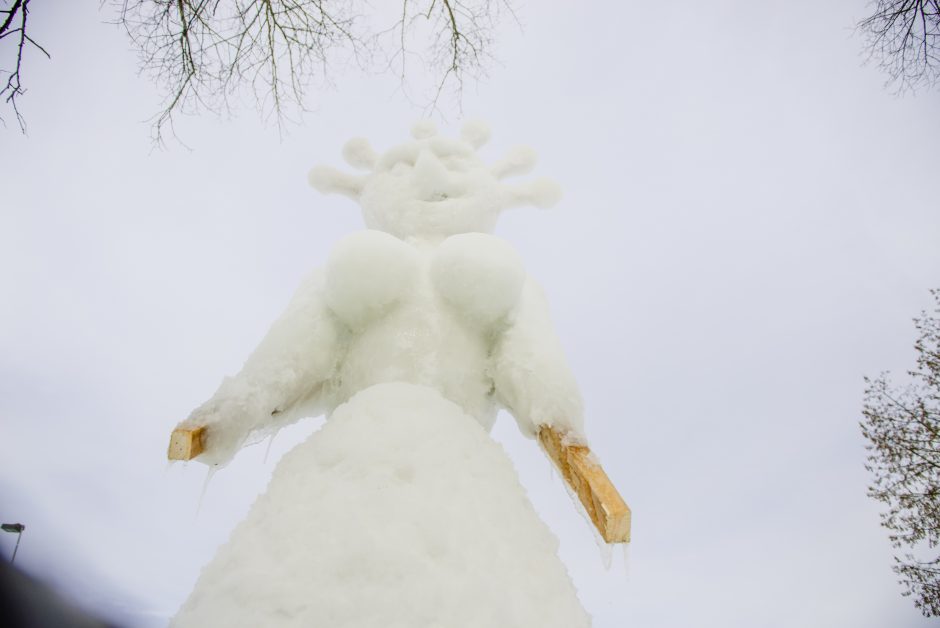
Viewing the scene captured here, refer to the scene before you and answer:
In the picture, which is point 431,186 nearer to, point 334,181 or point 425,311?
point 334,181

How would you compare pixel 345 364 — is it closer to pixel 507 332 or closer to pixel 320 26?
pixel 507 332

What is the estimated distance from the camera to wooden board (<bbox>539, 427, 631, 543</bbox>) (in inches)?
43.2

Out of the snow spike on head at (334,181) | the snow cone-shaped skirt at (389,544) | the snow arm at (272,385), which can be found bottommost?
the snow cone-shaped skirt at (389,544)

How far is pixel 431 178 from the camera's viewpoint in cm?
218

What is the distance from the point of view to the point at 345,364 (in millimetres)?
1712

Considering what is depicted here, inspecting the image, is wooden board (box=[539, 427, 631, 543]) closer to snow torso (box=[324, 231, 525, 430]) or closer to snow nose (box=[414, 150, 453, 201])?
snow torso (box=[324, 231, 525, 430])

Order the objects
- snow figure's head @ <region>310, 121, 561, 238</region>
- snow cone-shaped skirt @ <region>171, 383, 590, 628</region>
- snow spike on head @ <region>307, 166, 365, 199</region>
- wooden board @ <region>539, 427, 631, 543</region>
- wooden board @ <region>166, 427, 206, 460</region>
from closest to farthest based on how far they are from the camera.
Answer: snow cone-shaped skirt @ <region>171, 383, 590, 628</region>, wooden board @ <region>539, 427, 631, 543</region>, wooden board @ <region>166, 427, 206, 460</region>, snow figure's head @ <region>310, 121, 561, 238</region>, snow spike on head @ <region>307, 166, 365, 199</region>

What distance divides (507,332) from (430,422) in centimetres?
51

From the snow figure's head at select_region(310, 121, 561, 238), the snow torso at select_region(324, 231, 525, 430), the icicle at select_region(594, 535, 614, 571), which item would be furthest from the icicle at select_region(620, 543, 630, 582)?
the snow figure's head at select_region(310, 121, 561, 238)

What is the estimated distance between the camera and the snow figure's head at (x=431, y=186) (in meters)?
2.17

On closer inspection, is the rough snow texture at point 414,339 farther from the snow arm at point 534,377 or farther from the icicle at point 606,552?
the icicle at point 606,552

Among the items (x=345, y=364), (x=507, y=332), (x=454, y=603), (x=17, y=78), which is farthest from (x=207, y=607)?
(x=17, y=78)

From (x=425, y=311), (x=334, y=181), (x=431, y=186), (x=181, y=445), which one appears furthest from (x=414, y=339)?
(x=334, y=181)

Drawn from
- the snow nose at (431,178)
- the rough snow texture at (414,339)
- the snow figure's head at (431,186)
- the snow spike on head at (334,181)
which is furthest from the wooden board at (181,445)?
the snow spike on head at (334,181)
